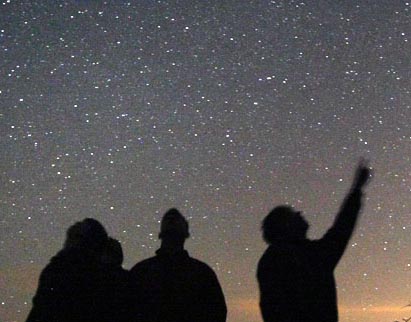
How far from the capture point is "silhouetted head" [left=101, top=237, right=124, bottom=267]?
12.1 feet

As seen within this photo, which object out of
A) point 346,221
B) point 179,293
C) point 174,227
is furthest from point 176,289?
point 346,221

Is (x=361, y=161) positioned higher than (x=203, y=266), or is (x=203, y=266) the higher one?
(x=361, y=161)

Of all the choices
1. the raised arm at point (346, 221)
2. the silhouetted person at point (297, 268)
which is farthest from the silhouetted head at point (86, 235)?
the raised arm at point (346, 221)

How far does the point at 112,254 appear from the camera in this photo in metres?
3.74

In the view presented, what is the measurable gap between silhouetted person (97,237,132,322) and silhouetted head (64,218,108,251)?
2.9 inches

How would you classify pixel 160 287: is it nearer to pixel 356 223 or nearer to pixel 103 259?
pixel 103 259

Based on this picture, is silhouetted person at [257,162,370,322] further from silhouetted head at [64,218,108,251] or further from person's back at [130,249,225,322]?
silhouetted head at [64,218,108,251]

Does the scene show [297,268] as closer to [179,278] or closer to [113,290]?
[179,278]

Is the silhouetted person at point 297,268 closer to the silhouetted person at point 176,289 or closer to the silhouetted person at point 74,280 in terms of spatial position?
the silhouetted person at point 176,289

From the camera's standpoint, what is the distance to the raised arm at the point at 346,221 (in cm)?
352

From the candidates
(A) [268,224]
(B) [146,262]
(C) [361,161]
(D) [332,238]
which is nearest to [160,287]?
(B) [146,262]

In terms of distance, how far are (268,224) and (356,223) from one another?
490 mm

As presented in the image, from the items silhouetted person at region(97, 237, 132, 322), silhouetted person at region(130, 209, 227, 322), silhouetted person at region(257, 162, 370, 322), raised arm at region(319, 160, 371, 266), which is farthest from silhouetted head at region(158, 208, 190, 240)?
raised arm at region(319, 160, 371, 266)

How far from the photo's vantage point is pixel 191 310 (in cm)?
375
